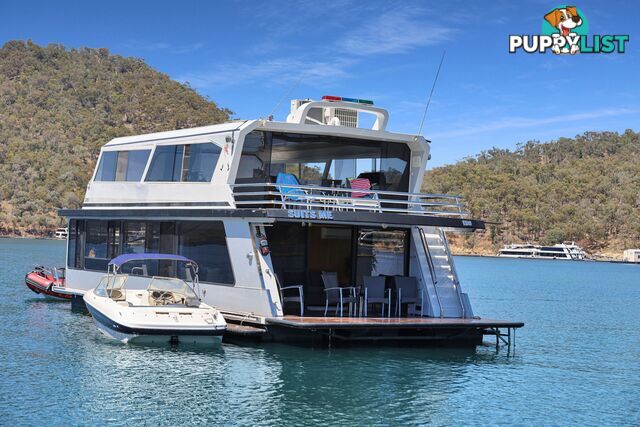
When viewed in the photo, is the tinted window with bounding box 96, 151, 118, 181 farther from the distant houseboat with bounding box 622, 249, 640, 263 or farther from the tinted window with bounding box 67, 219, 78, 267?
the distant houseboat with bounding box 622, 249, 640, 263

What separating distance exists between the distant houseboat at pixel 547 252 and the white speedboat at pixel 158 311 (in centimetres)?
11563

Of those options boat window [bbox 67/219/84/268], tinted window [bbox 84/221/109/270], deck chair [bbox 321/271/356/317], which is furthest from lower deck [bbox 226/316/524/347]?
boat window [bbox 67/219/84/268]

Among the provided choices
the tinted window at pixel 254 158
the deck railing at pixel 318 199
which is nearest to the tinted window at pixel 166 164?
the tinted window at pixel 254 158

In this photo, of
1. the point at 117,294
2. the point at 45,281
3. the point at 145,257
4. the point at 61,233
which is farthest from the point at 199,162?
the point at 61,233

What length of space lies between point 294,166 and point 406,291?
377cm

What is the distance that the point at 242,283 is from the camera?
59.8 ft

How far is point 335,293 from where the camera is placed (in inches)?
740

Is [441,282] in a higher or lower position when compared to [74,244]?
lower

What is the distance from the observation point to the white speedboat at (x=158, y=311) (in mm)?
16938

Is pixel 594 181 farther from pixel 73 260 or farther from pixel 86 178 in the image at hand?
pixel 73 260

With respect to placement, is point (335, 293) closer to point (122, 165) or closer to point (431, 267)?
point (431, 267)

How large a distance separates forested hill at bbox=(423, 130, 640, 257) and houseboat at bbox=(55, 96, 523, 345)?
11117 centimetres

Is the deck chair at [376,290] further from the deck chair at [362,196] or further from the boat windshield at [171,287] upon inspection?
the boat windshield at [171,287]

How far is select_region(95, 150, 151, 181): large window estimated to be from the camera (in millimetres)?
21500
